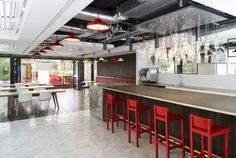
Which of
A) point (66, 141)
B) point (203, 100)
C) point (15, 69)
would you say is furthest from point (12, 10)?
point (15, 69)

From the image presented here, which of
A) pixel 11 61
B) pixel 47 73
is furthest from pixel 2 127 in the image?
pixel 47 73

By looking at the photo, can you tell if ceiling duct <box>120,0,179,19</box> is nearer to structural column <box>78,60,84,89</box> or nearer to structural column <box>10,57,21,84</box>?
structural column <box>10,57,21,84</box>

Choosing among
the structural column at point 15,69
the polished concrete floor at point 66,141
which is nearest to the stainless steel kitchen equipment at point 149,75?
the polished concrete floor at point 66,141

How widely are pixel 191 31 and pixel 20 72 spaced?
10577 millimetres

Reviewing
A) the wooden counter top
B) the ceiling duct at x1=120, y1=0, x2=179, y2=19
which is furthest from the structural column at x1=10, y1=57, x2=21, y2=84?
the wooden counter top

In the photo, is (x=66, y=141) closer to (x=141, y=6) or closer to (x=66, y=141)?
(x=66, y=141)

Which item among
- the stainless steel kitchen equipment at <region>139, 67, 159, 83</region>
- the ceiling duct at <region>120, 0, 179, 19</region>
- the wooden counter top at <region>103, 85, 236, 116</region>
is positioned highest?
the ceiling duct at <region>120, 0, 179, 19</region>

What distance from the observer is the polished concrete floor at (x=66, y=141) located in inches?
123

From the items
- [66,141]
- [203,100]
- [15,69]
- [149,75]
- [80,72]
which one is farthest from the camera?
[80,72]

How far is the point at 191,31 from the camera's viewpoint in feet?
17.2

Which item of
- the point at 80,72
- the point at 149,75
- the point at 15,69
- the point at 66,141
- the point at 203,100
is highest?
the point at 15,69

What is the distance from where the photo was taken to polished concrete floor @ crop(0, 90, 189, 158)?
3.12 m

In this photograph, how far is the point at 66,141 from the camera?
369 cm

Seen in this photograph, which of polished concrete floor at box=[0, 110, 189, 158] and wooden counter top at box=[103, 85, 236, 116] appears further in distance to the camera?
polished concrete floor at box=[0, 110, 189, 158]
